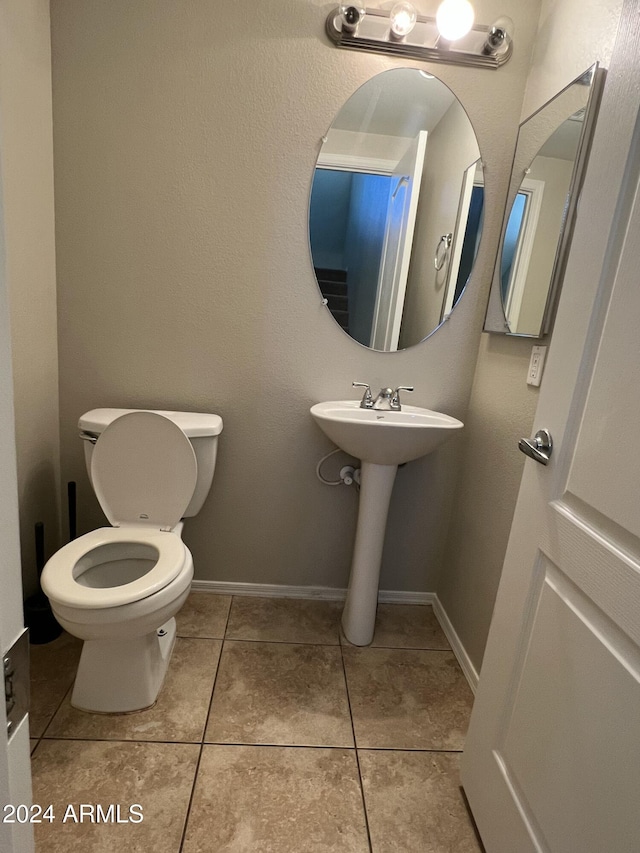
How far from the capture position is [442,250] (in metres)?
1.75

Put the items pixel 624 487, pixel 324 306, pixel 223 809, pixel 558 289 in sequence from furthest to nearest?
1. pixel 324 306
2. pixel 558 289
3. pixel 223 809
4. pixel 624 487

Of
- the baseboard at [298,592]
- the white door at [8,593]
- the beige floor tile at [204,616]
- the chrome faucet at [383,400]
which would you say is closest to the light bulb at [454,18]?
the chrome faucet at [383,400]

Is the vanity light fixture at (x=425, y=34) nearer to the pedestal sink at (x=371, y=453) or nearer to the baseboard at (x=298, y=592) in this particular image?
the pedestal sink at (x=371, y=453)

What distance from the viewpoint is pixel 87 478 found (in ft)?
6.14

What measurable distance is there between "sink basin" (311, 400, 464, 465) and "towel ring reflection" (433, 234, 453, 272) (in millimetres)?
571

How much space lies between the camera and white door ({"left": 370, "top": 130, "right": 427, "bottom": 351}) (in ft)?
5.52

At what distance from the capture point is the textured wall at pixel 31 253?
1359 mm

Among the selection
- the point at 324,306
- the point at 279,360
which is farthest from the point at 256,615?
the point at 324,306

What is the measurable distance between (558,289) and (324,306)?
785 mm

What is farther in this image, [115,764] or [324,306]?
[324,306]

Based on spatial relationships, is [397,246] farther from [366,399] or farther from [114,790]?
[114,790]

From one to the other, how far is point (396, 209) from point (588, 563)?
4.47 ft

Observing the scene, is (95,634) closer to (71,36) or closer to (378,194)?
(378,194)

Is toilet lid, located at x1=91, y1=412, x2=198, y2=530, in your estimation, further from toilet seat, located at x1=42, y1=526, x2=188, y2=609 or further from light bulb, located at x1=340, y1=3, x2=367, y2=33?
light bulb, located at x1=340, y1=3, x2=367, y2=33
